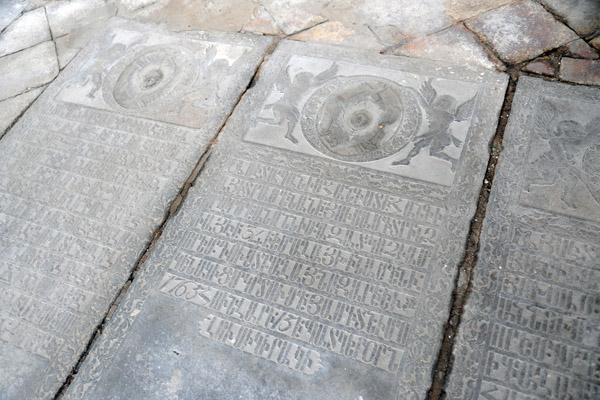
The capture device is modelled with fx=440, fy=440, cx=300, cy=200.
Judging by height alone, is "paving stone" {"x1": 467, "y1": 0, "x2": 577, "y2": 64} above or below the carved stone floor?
A: above

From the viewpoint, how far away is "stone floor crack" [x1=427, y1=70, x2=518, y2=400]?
1660 millimetres

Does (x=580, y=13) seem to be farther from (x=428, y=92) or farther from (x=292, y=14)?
(x=292, y=14)

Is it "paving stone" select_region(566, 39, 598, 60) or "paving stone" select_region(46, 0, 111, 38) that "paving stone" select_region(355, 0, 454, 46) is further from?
"paving stone" select_region(46, 0, 111, 38)

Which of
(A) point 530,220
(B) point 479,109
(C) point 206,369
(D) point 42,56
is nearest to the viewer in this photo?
(C) point 206,369

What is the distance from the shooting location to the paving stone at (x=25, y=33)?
3.36 m

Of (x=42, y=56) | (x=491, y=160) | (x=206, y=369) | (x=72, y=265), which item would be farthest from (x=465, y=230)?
(x=42, y=56)

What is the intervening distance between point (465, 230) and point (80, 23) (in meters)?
3.19

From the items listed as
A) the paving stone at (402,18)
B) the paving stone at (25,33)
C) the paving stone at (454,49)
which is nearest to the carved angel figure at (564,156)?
the paving stone at (454,49)

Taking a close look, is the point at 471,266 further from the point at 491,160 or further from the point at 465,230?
the point at 491,160

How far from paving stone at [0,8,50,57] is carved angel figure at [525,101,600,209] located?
3.46 meters

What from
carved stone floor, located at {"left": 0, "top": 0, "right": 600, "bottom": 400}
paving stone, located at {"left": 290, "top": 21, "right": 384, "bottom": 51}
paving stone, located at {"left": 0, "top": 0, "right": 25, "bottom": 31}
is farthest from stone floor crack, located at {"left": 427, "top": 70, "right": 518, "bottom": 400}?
paving stone, located at {"left": 0, "top": 0, "right": 25, "bottom": 31}

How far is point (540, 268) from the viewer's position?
1813mm

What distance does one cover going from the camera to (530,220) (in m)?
1.94

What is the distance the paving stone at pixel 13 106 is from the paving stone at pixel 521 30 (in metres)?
2.89
